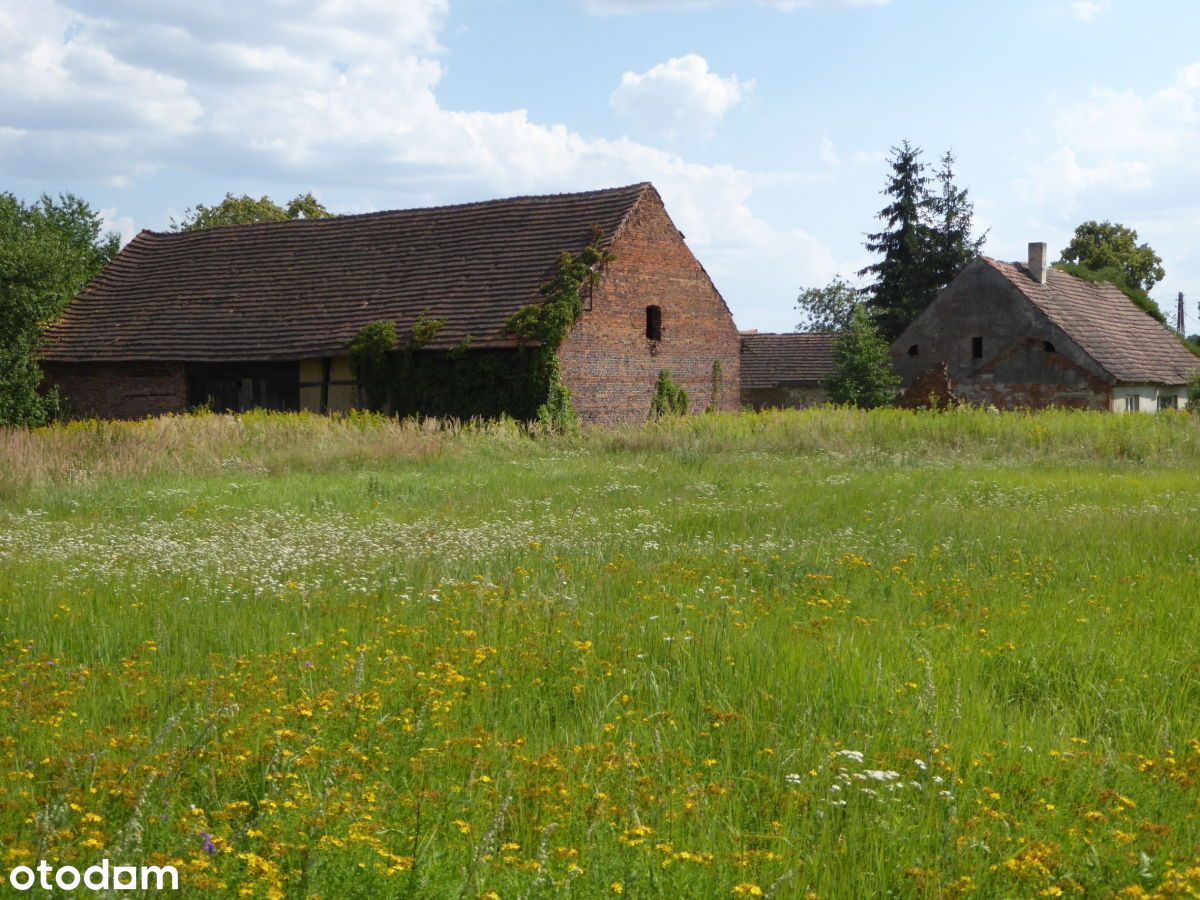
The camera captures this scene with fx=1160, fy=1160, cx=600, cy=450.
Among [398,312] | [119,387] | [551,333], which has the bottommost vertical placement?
[119,387]

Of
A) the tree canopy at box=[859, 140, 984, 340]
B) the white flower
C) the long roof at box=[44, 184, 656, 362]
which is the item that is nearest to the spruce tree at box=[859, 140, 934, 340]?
the tree canopy at box=[859, 140, 984, 340]

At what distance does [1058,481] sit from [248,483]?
11441 millimetres

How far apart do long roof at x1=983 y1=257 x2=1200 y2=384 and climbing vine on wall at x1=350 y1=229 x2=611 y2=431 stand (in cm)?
1740

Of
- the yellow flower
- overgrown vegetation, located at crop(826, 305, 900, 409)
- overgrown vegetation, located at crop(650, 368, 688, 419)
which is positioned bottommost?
the yellow flower

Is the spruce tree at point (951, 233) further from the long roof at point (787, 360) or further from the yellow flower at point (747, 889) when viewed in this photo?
Answer: the yellow flower at point (747, 889)

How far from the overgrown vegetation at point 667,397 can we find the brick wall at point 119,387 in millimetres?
13829

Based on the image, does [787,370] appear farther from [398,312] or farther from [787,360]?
[398,312]

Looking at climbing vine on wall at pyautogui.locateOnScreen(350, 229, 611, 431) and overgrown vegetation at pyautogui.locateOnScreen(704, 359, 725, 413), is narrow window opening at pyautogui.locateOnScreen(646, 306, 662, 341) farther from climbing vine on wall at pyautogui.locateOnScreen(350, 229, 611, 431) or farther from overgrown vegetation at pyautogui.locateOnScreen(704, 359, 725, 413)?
climbing vine on wall at pyautogui.locateOnScreen(350, 229, 611, 431)

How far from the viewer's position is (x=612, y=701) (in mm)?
5492

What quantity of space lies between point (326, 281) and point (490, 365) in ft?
25.3

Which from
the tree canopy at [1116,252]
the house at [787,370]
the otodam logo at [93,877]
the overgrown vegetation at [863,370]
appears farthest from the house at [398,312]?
the tree canopy at [1116,252]

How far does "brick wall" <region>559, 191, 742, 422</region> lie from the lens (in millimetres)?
30781

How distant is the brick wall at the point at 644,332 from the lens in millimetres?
30781

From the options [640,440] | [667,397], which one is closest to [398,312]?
[667,397]
